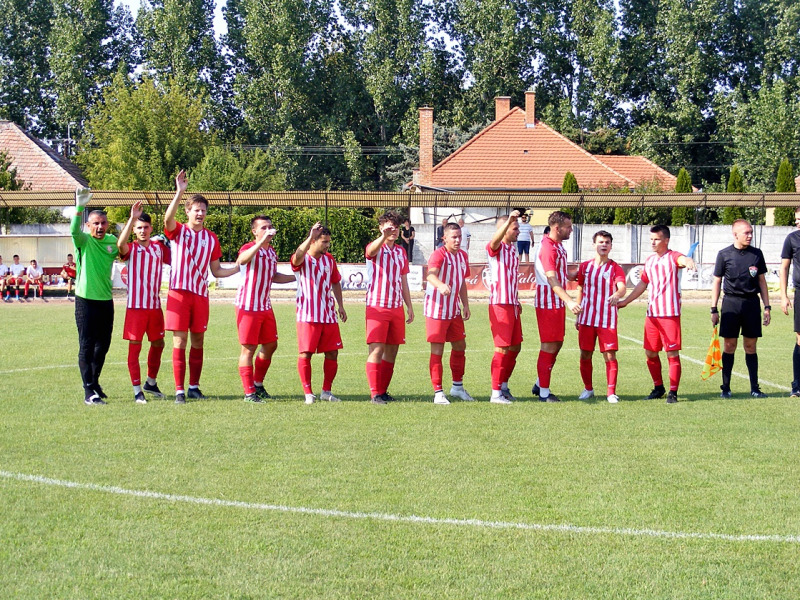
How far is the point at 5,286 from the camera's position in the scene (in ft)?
97.0

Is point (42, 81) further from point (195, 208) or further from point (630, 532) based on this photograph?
point (630, 532)

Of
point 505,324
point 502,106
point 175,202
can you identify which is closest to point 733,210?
point 502,106

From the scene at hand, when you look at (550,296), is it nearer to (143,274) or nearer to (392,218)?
(392,218)

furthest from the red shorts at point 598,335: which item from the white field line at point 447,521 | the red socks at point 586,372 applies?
the white field line at point 447,521

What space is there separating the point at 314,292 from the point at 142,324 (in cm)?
186

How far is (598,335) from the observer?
34.3ft

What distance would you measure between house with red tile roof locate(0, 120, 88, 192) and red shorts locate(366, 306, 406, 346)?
48.5 m

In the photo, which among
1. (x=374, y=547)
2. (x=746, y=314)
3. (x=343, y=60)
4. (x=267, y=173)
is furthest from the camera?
(x=343, y=60)

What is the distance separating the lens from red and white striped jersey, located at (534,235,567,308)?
32.4ft

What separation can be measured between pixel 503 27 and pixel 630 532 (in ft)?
199

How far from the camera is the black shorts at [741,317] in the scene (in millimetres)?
10711

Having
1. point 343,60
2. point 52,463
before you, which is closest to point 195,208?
point 52,463

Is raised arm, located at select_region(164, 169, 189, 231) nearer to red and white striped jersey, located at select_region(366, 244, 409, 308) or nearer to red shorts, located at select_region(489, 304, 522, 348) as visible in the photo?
red and white striped jersey, located at select_region(366, 244, 409, 308)

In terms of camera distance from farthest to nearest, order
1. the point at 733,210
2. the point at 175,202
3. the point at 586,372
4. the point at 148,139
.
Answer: the point at 148,139 < the point at 733,210 < the point at 586,372 < the point at 175,202
